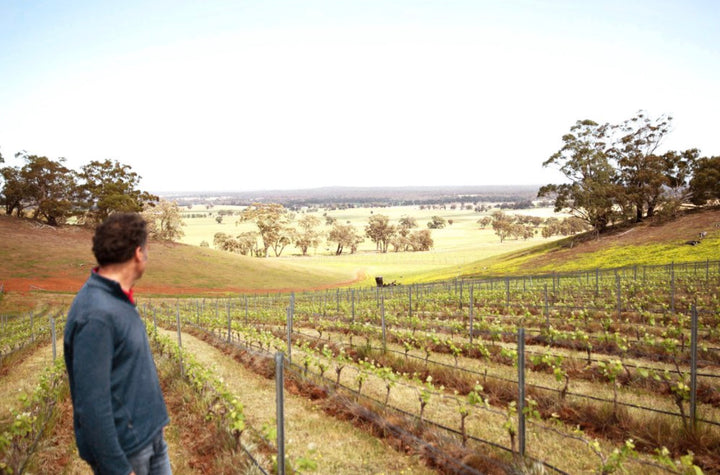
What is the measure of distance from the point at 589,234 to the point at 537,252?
7266mm

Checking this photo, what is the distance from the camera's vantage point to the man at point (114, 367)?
8.46ft

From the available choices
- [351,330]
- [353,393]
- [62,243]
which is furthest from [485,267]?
[62,243]

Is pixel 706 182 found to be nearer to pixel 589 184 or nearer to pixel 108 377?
pixel 589 184

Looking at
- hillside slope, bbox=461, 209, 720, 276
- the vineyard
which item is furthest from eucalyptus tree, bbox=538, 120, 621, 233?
the vineyard

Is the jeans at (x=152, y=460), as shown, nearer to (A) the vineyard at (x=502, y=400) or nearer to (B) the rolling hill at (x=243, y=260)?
(A) the vineyard at (x=502, y=400)

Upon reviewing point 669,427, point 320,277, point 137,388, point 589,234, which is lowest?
point 320,277

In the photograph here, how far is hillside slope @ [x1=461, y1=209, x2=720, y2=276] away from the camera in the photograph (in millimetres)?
38281

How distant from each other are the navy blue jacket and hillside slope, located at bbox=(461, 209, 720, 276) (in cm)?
4205

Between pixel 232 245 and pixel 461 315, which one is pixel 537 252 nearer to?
pixel 461 315

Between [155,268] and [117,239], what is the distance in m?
56.1

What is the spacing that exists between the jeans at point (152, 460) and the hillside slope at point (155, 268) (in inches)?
1818

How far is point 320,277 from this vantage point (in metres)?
62.3

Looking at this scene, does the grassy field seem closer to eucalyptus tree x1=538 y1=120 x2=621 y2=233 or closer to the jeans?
eucalyptus tree x1=538 y1=120 x2=621 y2=233

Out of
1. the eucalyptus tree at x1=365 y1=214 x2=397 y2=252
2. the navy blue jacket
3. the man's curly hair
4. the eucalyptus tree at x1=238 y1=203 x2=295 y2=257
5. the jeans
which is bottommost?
the eucalyptus tree at x1=365 y1=214 x2=397 y2=252
